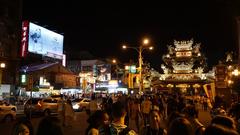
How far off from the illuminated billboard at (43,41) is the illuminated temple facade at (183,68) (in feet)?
90.0

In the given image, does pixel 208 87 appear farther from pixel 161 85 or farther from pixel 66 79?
pixel 161 85

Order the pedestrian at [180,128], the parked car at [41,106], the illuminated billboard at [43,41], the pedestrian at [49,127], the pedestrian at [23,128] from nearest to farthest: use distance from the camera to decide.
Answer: the pedestrian at [180,128] → the pedestrian at [49,127] → the pedestrian at [23,128] → the parked car at [41,106] → the illuminated billboard at [43,41]

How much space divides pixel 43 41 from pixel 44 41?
2.47 feet

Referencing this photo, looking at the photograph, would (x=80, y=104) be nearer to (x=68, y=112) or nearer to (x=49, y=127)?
(x=68, y=112)

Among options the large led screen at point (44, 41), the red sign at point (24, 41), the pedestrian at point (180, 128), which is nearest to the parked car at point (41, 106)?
the pedestrian at point (180, 128)

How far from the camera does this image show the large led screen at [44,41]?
66062 mm

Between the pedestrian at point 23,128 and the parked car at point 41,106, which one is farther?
the parked car at point 41,106

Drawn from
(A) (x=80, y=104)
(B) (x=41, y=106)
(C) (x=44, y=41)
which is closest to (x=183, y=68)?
(C) (x=44, y=41)

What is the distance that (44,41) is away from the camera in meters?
71.1

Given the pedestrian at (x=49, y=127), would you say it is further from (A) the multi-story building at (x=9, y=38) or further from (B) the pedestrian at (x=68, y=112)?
(A) the multi-story building at (x=9, y=38)

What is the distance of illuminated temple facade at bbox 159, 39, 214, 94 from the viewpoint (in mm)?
81625

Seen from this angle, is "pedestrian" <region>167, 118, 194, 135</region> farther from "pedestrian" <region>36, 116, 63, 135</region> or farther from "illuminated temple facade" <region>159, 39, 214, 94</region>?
"illuminated temple facade" <region>159, 39, 214, 94</region>

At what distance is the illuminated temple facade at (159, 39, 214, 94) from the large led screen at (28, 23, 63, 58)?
27491 millimetres

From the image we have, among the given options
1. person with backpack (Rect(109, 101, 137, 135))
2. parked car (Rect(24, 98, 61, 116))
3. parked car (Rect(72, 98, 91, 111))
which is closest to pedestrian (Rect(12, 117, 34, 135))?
person with backpack (Rect(109, 101, 137, 135))
